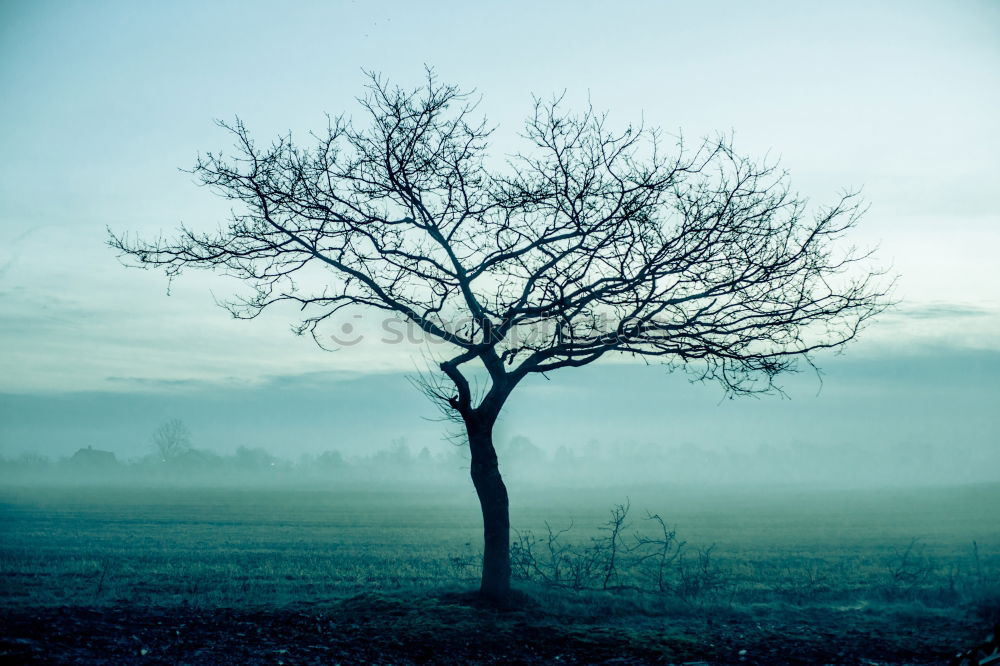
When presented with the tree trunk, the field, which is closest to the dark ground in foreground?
the field

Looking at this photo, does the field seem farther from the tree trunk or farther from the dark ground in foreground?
the tree trunk

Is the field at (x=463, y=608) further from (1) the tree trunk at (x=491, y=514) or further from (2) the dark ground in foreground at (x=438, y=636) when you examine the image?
(1) the tree trunk at (x=491, y=514)

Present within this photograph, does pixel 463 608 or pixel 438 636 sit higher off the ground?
pixel 463 608

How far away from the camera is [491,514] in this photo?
13555 mm

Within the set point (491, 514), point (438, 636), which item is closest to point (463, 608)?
point (438, 636)

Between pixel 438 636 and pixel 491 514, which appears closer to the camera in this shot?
pixel 438 636

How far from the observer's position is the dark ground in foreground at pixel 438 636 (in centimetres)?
973

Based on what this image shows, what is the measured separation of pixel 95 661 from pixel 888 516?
224 ft

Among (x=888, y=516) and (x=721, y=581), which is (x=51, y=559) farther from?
(x=888, y=516)

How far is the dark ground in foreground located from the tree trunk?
508mm

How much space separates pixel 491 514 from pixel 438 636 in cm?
285

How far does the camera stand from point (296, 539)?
37719 millimetres

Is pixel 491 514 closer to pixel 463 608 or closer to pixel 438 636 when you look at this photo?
pixel 463 608

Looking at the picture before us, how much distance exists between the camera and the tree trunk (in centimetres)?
1334
